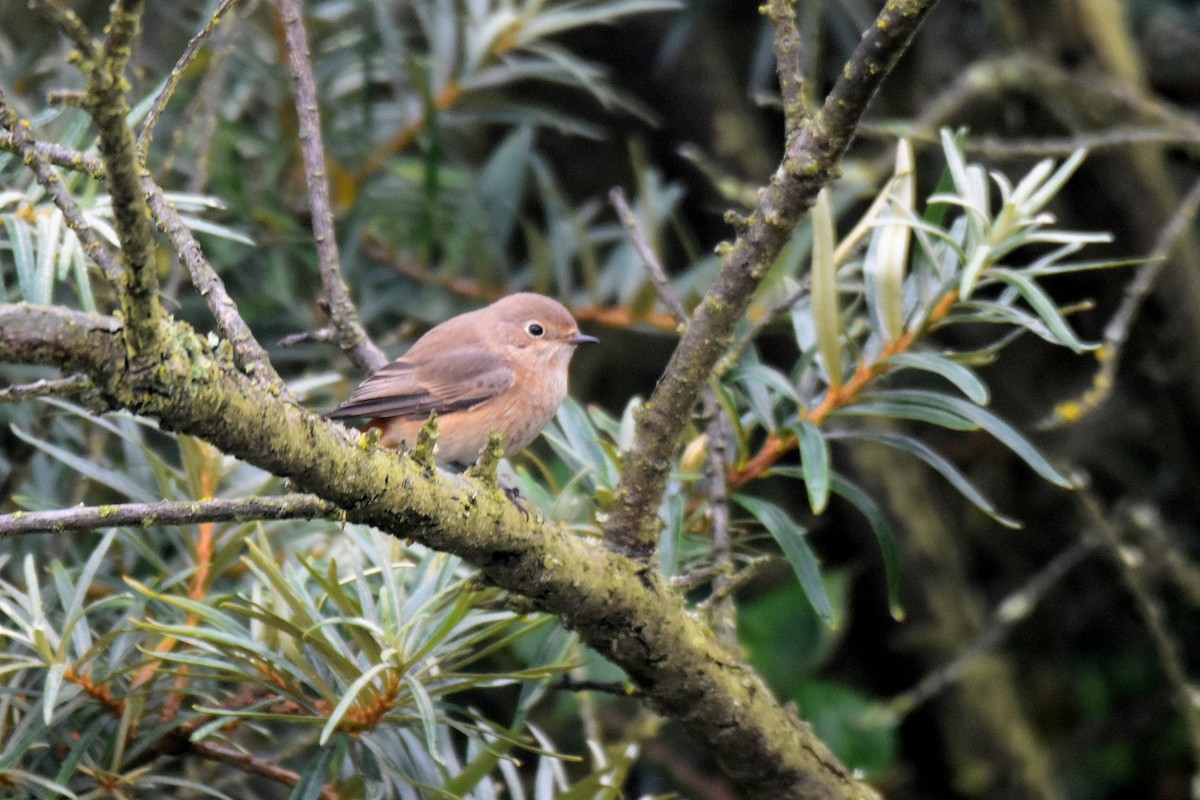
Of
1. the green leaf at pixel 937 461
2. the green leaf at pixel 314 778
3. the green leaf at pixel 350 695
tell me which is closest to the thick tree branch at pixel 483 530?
the green leaf at pixel 350 695

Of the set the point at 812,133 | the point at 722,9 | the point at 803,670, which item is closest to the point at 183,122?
the point at 812,133

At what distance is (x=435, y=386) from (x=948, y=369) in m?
1.69

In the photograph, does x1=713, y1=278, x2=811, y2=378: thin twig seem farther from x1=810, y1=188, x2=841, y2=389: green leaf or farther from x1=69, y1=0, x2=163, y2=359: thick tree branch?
x1=69, y1=0, x2=163, y2=359: thick tree branch

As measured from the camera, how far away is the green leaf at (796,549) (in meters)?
2.15

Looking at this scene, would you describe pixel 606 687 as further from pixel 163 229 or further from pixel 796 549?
pixel 163 229

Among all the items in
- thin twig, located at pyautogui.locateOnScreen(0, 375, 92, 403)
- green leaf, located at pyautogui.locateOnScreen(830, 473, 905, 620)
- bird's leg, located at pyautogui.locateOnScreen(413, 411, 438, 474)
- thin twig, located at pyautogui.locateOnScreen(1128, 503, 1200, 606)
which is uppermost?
thin twig, located at pyautogui.locateOnScreen(0, 375, 92, 403)

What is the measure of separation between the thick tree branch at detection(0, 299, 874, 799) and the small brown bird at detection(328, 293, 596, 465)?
130cm

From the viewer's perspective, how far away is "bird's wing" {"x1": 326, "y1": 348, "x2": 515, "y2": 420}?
3.14 metres

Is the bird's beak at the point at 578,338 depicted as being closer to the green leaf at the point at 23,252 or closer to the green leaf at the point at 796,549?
the green leaf at the point at 796,549

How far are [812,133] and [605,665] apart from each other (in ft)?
4.88

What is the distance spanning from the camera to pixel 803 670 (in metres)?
4.53

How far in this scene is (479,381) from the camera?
11.8 feet

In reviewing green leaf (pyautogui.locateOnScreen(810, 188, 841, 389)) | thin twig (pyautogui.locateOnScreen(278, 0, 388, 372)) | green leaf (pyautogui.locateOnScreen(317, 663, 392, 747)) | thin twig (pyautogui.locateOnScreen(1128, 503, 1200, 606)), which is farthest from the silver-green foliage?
thin twig (pyautogui.locateOnScreen(1128, 503, 1200, 606))

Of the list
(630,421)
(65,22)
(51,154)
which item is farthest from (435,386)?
(65,22)
